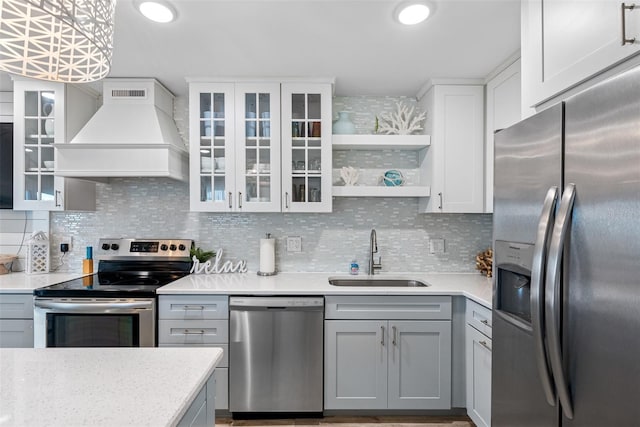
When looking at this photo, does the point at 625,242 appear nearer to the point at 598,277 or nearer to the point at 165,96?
the point at 598,277

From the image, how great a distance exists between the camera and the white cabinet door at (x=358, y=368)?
7.42 feet

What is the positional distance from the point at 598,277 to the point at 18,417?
1339 mm

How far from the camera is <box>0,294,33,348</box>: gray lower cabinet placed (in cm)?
226

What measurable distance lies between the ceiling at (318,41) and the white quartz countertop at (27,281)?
153cm

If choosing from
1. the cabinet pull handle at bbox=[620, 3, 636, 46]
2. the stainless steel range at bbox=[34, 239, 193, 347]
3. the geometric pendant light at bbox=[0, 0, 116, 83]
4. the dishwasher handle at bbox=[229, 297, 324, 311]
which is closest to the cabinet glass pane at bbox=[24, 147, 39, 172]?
the stainless steel range at bbox=[34, 239, 193, 347]

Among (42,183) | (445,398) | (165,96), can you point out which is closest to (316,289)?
(445,398)

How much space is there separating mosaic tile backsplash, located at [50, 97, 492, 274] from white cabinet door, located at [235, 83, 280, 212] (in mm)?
→ 314

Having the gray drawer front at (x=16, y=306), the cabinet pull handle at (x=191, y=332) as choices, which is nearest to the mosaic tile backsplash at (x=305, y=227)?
the gray drawer front at (x=16, y=306)

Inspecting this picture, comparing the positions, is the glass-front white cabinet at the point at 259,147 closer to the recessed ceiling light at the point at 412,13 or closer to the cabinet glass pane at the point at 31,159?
the recessed ceiling light at the point at 412,13

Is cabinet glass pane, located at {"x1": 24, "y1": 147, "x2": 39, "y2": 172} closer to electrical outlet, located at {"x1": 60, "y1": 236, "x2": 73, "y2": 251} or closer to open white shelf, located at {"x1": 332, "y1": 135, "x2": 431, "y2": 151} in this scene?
electrical outlet, located at {"x1": 60, "y1": 236, "x2": 73, "y2": 251}

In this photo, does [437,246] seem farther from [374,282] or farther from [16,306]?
[16,306]

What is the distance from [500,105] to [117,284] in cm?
286

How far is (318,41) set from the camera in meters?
2.04

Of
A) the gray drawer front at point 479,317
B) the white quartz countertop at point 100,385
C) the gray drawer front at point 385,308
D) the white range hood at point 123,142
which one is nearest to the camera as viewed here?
the white quartz countertop at point 100,385
